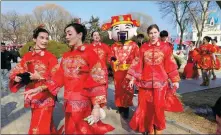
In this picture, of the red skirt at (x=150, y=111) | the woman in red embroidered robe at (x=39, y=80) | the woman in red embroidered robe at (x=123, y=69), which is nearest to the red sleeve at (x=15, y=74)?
the woman in red embroidered robe at (x=39, y=80)

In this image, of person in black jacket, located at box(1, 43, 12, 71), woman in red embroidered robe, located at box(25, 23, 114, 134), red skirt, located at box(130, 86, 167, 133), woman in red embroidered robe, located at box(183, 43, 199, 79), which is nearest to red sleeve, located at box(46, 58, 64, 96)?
woman in red embroidered robe, located at box(25, 23, 114, 134)

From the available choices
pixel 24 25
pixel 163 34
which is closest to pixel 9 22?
pixel 24 25

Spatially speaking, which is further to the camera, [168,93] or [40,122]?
[168,93]

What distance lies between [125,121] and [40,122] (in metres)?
2.11

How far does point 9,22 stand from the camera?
99.1ft

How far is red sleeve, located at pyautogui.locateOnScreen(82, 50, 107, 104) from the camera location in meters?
3.06

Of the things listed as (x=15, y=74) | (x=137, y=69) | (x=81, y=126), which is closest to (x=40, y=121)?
(x=15, y=74)

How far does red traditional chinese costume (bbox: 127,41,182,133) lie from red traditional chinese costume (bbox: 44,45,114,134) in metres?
1.24

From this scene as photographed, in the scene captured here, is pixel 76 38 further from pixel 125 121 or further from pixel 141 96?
pixel 125 121

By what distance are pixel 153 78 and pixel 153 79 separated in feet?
0.05

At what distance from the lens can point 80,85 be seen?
10.5 ft

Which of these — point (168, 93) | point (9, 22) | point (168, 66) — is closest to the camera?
point (168, 66)

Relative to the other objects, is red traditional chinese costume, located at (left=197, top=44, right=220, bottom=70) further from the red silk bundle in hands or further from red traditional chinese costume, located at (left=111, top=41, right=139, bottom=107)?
the red silk bundle in hands

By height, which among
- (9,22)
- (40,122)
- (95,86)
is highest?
(9,22)
